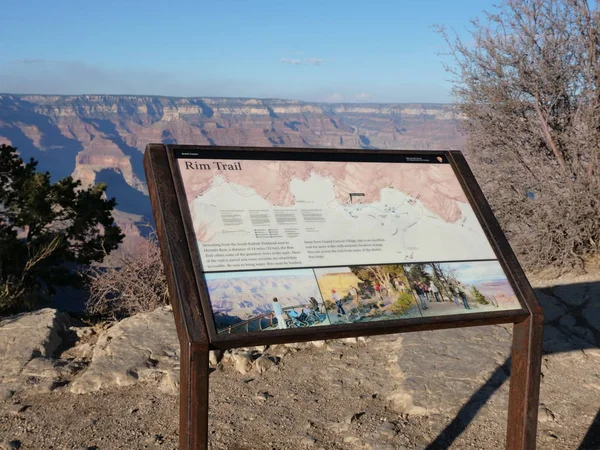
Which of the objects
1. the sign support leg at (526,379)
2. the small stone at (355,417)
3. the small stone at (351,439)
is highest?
the small stone at (355,417)

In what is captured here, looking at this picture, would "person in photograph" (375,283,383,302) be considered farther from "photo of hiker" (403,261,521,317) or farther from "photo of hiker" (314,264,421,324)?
"photo of hiker" (403,261,521,317)

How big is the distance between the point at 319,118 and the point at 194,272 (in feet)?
589

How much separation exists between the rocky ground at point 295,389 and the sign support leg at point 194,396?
46.0 inches

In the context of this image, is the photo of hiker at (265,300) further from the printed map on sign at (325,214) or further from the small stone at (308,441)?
the small stone at (308,441)

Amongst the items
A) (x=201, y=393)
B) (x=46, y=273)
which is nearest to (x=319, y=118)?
(x=46, y=273)

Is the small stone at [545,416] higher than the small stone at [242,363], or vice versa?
the small stone at [242,363]

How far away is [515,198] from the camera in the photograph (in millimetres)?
7500

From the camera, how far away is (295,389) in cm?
376

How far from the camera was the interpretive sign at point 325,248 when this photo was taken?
1983mm

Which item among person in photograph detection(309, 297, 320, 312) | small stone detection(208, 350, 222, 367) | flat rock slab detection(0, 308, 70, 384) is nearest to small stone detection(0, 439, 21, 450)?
Result: flat rock slab detection(0, 308, 70, 384)

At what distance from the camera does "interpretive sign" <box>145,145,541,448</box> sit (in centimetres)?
198

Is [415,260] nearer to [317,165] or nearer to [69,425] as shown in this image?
[317,165]

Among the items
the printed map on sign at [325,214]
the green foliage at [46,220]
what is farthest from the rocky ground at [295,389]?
the green foliage at [46,220]

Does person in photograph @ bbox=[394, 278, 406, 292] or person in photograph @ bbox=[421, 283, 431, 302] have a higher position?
person in photograph @ bbox=[394, 278, 406, 292]
